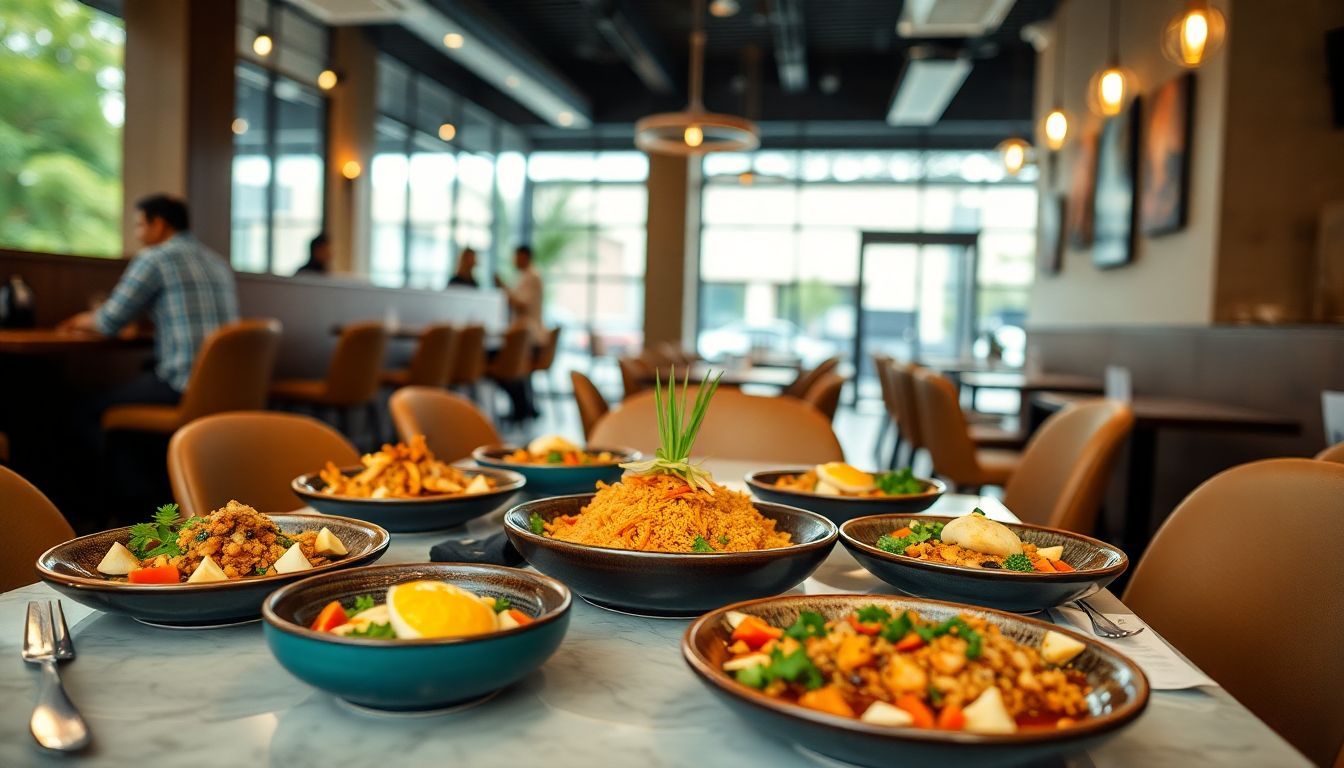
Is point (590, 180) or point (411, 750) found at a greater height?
point (590, 180)

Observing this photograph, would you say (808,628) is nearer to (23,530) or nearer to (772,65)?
(23,530)

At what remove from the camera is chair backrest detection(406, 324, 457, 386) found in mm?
5902

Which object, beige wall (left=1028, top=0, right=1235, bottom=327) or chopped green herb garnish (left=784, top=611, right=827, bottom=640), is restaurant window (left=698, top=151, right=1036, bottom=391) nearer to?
beige wall (left=1028, top=0, right=1235, bottom=327)

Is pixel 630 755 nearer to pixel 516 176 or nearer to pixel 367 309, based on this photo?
pixel 367 309

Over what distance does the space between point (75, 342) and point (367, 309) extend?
397 centimetres

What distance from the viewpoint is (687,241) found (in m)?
12.3

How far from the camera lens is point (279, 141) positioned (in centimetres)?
879

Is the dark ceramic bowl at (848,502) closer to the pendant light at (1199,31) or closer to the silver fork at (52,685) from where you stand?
the silver fork at (52,685)

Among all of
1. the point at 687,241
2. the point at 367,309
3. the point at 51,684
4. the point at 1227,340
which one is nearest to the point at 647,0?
the point at 687,241

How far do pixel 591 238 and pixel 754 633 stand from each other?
12831 millimetres

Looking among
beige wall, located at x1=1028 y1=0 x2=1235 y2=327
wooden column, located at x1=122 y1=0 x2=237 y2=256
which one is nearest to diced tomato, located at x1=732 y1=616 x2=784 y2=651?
beige wall, located at x1=1028 y1=0 x2=1235 y2=327

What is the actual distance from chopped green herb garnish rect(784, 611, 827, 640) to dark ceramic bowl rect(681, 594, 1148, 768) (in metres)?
0.06

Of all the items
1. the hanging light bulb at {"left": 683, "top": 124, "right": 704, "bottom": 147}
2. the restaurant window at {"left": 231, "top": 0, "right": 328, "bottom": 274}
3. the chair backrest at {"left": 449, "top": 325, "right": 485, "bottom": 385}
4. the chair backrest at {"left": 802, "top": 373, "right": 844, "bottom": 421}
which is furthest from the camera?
the restaurant window at {"left": 231, "top": 0, "right": 328, "bottom": 274}

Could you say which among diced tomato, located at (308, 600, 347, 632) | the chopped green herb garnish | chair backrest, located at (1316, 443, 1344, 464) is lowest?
diced tomato, located at (308, 600, 347, 632)
